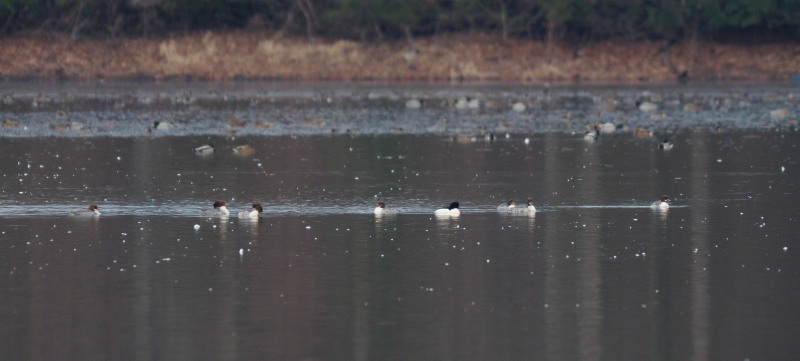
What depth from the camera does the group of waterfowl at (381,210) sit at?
18500 mm

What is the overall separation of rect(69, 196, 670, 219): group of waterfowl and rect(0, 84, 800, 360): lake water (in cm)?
18

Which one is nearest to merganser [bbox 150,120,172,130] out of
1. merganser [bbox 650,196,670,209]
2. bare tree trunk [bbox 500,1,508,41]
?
merganser [bbox 650,196,670,209]

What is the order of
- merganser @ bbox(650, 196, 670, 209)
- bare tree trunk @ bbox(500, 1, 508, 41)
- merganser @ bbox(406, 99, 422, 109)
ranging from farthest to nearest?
bare tree trunk @ bbox(500, 1, 508, 41), merganser @ bbox(406, 99, 422, 109), merganser @ bbox(650, 196, 670, 209)

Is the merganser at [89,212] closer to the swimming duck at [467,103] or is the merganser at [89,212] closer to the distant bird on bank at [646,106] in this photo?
the swimming duck at [467,103]

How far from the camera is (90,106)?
45.2m

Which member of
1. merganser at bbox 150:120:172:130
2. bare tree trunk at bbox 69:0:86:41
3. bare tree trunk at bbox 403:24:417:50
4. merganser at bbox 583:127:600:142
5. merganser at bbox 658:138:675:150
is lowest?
merganser at bbox 658:138:675:150

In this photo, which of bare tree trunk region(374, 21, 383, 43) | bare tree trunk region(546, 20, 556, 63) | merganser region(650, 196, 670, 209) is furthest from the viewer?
bare tree trunk region(374, 21, 383, 43)

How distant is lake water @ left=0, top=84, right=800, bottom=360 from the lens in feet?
37.0

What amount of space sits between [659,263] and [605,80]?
161 ft

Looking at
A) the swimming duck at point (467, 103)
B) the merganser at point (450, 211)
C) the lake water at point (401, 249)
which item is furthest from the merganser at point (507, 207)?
the swimming duck at point (467, 103)

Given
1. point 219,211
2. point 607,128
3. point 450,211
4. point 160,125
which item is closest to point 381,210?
point 450,211

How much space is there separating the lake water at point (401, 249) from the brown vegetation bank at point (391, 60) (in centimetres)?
3025

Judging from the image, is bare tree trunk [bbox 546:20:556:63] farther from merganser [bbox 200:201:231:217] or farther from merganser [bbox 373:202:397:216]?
merganser [bbox 200:201:231:217]

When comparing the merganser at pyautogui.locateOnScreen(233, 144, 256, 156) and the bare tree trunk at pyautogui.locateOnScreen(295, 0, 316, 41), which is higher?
the bare tree trunk at pyautogui.locateOnScreen(295, 0, 316, 41)
